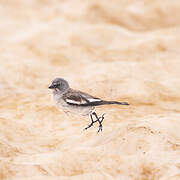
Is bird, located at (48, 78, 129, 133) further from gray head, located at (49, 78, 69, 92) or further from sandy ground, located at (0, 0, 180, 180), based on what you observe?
sandy ground, located at (0, 0, 180, 180)

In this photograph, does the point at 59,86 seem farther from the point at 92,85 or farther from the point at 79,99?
the point at 92,85

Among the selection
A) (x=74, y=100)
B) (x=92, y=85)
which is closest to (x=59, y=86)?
(x=74, y=100)

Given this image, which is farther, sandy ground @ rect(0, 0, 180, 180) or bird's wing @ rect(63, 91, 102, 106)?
bird's wing @ rect(63, 91, 102, 106)

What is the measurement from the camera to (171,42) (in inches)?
625

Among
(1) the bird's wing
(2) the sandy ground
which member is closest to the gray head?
(1) the bird's wing

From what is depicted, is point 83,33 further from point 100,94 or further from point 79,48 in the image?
point 100,94

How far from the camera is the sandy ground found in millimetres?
6727

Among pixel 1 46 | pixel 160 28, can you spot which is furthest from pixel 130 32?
pixel 1 46

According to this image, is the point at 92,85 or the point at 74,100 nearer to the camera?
the point at 74,100

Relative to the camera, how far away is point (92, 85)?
1134 cm

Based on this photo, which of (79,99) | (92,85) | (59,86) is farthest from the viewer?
(92,85)

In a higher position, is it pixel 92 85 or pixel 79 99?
pixel 79 99

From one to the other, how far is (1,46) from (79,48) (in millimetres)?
2568

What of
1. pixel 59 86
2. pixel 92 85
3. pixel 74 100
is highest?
pixel 59 86
